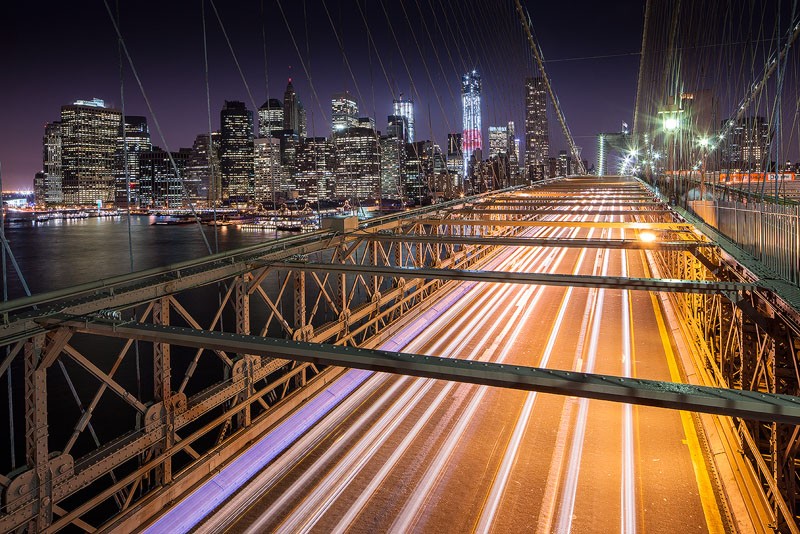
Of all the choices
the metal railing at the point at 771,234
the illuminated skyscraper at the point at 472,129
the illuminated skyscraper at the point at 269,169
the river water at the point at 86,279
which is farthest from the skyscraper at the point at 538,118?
the metal railing at the point at 771,234

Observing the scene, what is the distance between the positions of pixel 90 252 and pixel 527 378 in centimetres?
6028

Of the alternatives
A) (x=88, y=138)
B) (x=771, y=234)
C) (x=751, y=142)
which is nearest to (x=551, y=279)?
(x=771, y=234)

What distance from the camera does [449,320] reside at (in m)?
14.5

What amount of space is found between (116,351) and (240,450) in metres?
24.0

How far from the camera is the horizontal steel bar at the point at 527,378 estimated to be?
10.5ft

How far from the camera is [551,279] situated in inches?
286

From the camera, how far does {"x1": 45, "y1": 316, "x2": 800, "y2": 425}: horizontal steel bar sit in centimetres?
320

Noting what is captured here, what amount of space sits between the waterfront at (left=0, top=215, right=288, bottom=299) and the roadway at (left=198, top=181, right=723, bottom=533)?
22.5 metres

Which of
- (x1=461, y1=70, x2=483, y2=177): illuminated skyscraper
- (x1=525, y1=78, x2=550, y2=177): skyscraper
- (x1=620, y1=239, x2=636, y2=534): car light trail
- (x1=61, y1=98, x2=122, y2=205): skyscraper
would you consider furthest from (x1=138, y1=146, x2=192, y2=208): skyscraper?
(x1=525, y1=78, x2=550, y2=177): skyscraper

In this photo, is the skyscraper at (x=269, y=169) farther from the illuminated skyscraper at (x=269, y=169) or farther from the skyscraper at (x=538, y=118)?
the skyscraper at (x=538, y=118)

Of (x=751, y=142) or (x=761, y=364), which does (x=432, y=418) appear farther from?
(x=751, y=142)

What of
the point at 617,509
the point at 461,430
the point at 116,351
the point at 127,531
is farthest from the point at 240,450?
the point at 116,351

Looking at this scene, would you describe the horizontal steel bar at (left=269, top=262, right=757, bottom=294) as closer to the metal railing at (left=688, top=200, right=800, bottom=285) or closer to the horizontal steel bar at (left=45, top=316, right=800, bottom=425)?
the metal railing at (left=688, top=200, right=800, bottom=285)

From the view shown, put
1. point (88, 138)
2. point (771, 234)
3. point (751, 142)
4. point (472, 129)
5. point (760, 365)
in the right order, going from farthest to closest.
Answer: point (472, 129) → point (88, 138) → point (751, 142) → point (771, 234) → point (760, 365)
